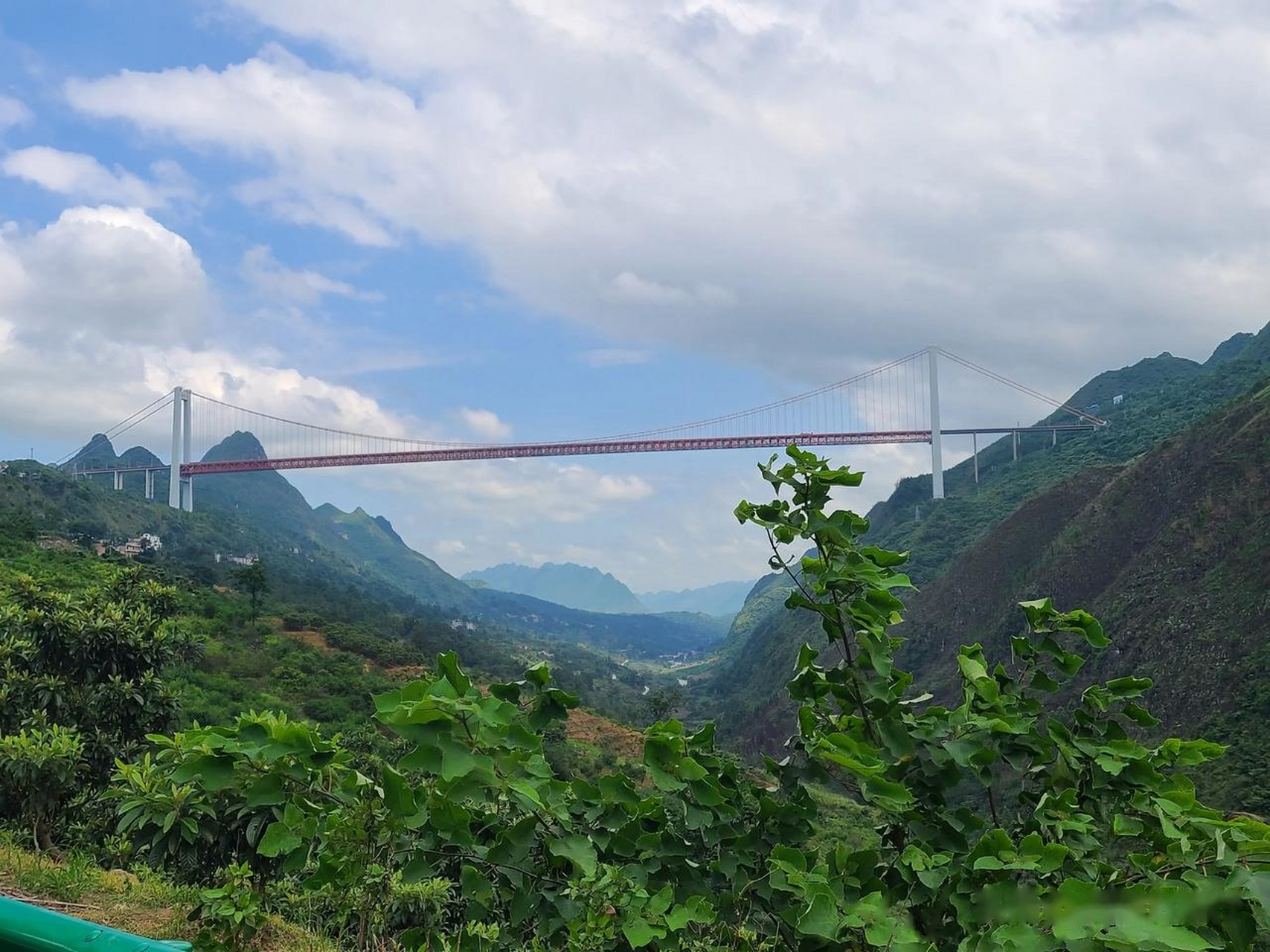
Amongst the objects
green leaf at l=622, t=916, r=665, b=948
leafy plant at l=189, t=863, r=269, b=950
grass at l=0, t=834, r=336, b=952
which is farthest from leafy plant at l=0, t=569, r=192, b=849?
green leaf at l=622, t=916, r=665, b=948

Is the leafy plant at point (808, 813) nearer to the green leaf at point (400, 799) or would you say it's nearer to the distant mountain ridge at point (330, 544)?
the green leaf at point (400, 799)

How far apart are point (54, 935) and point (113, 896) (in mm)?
3845

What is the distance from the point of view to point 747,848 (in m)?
1.51

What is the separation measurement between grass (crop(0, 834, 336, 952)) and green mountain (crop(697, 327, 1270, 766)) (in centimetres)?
2206

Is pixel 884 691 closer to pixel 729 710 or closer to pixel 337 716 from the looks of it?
pixel 337 716

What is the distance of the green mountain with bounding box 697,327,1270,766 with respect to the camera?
2944 cm

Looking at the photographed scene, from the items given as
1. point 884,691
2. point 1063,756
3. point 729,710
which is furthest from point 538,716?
point 729,710

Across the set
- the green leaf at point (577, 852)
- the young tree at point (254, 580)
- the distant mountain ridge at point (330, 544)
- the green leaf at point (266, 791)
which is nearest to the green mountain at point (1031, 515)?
the young tree at point (254, 580)

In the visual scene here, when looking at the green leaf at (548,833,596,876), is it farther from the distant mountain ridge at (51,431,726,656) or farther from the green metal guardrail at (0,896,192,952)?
the distant mountain ridge at (51,431,726,656)

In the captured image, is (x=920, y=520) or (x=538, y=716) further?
(x=920, y=520)

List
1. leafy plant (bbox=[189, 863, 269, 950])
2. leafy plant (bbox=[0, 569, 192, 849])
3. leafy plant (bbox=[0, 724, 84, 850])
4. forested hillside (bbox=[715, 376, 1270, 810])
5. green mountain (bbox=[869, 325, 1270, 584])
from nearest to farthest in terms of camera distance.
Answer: leafy plant (bbox=[189, 863, 269, 950]) → leafy plant (bbox=[0, 724, 84, 850]) → leafy plant (bbox=[0, 569, 192, 849]) → forested hillside (bbox=[715, 376, 1270, 810]) → green mountain (bbox=[869, 325, 1270, 584])

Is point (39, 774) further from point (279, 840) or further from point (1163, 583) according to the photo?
point (1163, 583)

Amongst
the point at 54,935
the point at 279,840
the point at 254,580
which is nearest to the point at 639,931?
the point at 279,840

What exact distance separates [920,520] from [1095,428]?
11370mm
